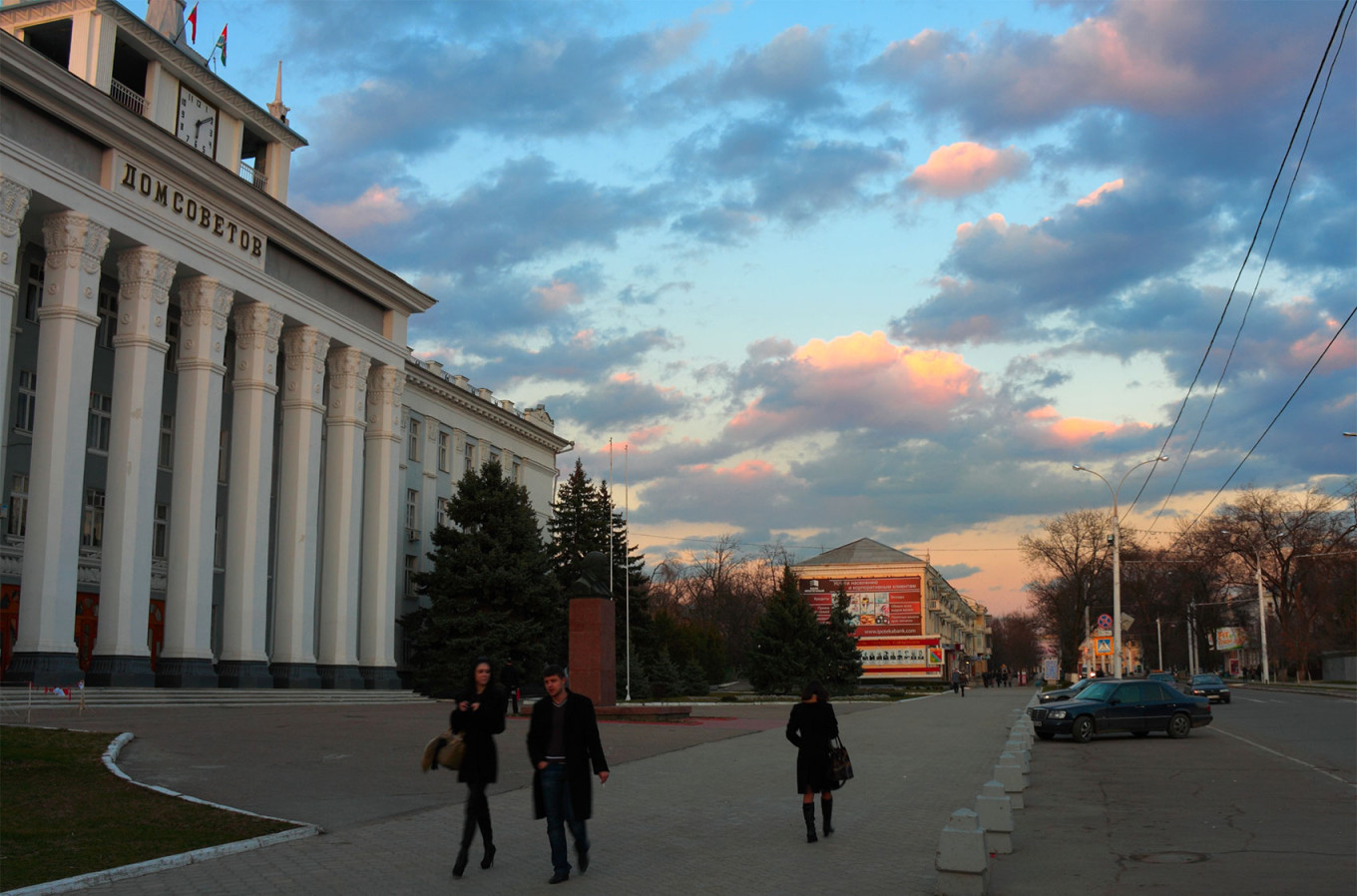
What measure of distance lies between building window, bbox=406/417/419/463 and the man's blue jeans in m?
46.3

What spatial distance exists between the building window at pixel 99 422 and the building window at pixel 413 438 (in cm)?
1897

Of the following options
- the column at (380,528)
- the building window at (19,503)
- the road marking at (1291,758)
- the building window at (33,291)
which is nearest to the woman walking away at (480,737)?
the road marking at (1291,758)

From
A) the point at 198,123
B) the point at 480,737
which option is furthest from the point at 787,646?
the point at 480,737

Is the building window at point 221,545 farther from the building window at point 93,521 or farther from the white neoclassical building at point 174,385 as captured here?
the building window at point 93,521

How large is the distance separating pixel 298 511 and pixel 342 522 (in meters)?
2.98

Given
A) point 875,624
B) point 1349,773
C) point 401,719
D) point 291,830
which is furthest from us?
point 875,624

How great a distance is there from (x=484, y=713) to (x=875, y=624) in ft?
259

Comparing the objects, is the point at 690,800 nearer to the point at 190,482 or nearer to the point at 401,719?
the point at 401,719

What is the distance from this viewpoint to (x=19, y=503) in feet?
105

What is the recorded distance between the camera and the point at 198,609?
33.6m

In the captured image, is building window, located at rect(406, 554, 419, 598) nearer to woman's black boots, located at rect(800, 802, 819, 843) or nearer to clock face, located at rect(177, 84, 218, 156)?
clock face, located at rect(177, 84, 218, 156)

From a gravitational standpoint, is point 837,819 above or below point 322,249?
below

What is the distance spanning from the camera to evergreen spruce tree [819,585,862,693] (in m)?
59.0

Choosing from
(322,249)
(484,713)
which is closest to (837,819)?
(484,713)
